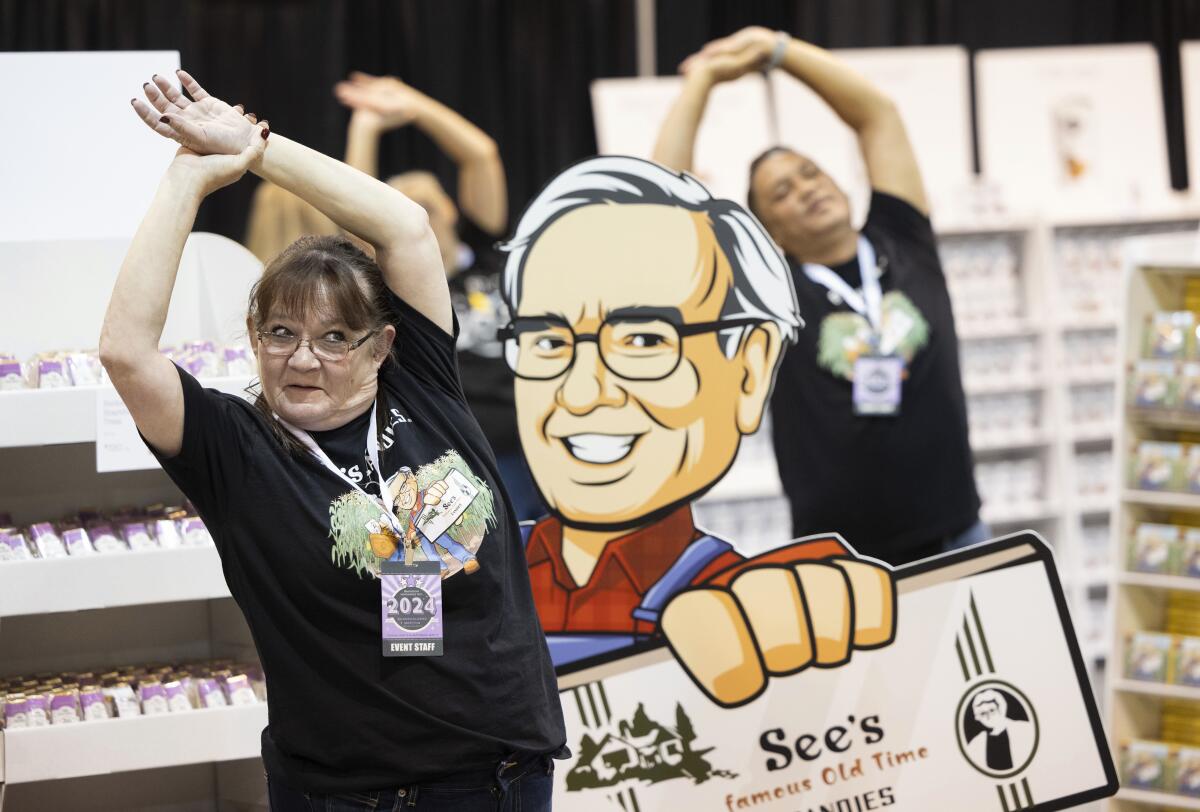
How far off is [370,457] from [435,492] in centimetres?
11

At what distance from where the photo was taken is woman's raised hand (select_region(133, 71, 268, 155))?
78.6 inches

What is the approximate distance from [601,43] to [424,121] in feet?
9.86

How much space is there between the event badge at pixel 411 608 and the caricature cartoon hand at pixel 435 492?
91 mm

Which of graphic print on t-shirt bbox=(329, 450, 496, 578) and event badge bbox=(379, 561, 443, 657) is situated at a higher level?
graphic print on t-shirt bbox=(329, 450, 496, 578)

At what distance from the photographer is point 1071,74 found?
23.9 feet

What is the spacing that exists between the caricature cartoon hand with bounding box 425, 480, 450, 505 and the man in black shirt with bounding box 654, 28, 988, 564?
1550 mm

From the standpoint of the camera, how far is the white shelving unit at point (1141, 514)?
388cm

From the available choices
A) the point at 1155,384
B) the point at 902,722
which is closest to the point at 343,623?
the point at 902,722

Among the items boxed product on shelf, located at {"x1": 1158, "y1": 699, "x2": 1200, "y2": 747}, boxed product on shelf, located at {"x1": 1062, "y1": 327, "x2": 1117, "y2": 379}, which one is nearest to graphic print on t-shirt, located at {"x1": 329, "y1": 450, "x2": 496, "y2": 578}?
boxed product on shelf, located at {"x1": 1158, "y1": 699, "x2": 1200, "y2": 747}

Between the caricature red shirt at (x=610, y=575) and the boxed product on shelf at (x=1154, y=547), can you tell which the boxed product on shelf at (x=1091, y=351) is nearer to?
the boxed product on shelf at (x=1154, y=547)

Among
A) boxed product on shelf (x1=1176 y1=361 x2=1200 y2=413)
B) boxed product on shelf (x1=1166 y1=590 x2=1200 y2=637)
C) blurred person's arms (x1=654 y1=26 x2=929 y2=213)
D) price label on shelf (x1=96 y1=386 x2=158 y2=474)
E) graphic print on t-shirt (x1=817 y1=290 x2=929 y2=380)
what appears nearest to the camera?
price label on shelf (x1=96 y1=386 x2=158 y2=474)

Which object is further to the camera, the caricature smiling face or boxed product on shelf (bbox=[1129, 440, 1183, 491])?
boxed product on shelf (bbox=[1129, 440, 1183, 491])

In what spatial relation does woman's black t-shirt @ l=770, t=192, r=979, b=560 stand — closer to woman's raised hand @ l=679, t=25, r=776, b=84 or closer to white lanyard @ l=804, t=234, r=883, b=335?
white lanyard @ l=804, t=234, r=883, b=335

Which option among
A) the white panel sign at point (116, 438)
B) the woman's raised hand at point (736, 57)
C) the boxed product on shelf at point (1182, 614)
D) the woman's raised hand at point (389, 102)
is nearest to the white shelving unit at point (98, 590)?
the white panel sign at point (116, 438)
